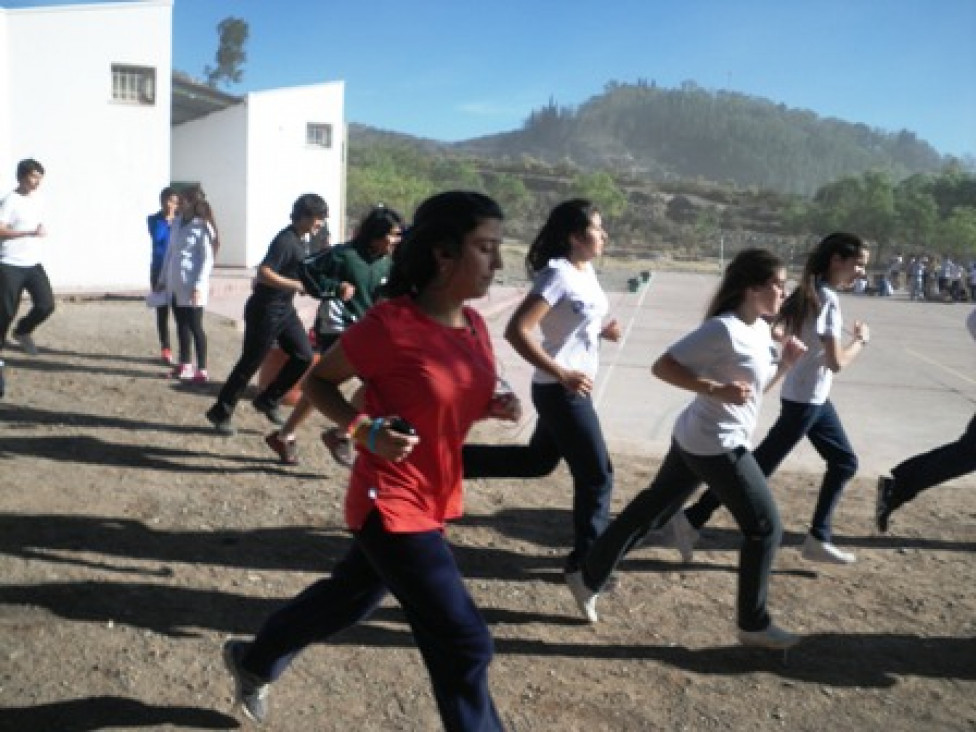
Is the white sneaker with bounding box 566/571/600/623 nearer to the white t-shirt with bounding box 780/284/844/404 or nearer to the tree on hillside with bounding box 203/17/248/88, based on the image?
the white t-shirt with bounding box 780/284/844/404

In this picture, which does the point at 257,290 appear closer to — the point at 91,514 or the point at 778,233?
the point at 91,514

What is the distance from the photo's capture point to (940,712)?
131 inches

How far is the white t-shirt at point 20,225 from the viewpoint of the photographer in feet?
24.7

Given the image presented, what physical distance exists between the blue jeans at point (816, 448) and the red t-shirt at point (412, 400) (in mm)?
2536

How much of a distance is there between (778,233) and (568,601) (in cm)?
8105

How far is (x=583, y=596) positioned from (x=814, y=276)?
77.9 inches

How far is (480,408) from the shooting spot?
8.23 feet

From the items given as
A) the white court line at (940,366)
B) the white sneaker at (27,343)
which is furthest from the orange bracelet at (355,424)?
the white court line at (940,366)

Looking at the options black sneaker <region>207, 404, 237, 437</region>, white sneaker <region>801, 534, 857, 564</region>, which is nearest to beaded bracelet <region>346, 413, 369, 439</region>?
white sneaker <region>801, 534, 857, 564</region>

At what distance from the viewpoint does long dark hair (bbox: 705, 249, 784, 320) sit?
357 centimetres

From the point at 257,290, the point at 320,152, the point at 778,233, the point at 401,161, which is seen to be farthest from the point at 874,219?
the point at 257,290

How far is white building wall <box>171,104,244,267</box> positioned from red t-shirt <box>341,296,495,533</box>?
72.8 feet

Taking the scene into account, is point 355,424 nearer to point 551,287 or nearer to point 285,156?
point 551,287

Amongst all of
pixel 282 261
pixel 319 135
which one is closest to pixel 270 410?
pixel 282 261
